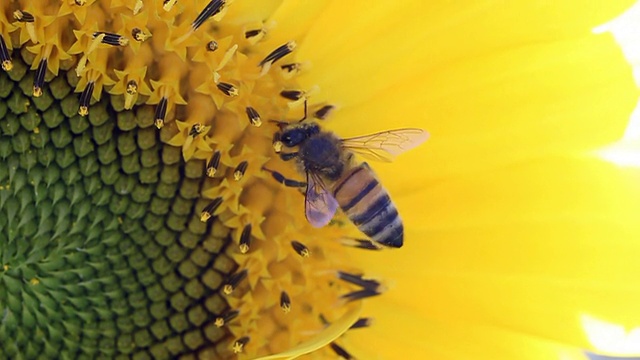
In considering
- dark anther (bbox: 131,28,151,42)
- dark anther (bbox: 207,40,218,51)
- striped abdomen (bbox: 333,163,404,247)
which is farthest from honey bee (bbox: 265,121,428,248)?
dark anther (bbox: 131,28,151,42)

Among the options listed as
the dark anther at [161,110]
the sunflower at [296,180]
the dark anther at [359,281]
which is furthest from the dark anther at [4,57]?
the dark anther at [359,281]

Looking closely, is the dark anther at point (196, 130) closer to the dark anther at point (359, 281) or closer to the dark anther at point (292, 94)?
the dark anther at point (292, 94)

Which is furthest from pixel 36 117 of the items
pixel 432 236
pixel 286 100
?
pixel 432 236

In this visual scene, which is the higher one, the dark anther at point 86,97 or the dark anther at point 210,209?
the dark anther at point 86,97

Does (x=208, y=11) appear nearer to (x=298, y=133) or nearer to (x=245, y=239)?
(x=298, y=133)

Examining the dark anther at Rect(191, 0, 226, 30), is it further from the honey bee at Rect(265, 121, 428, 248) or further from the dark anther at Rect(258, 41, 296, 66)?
the honey bee at Rect(265, 121, 428, 248)

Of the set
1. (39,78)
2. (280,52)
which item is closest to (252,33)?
(280,52)
